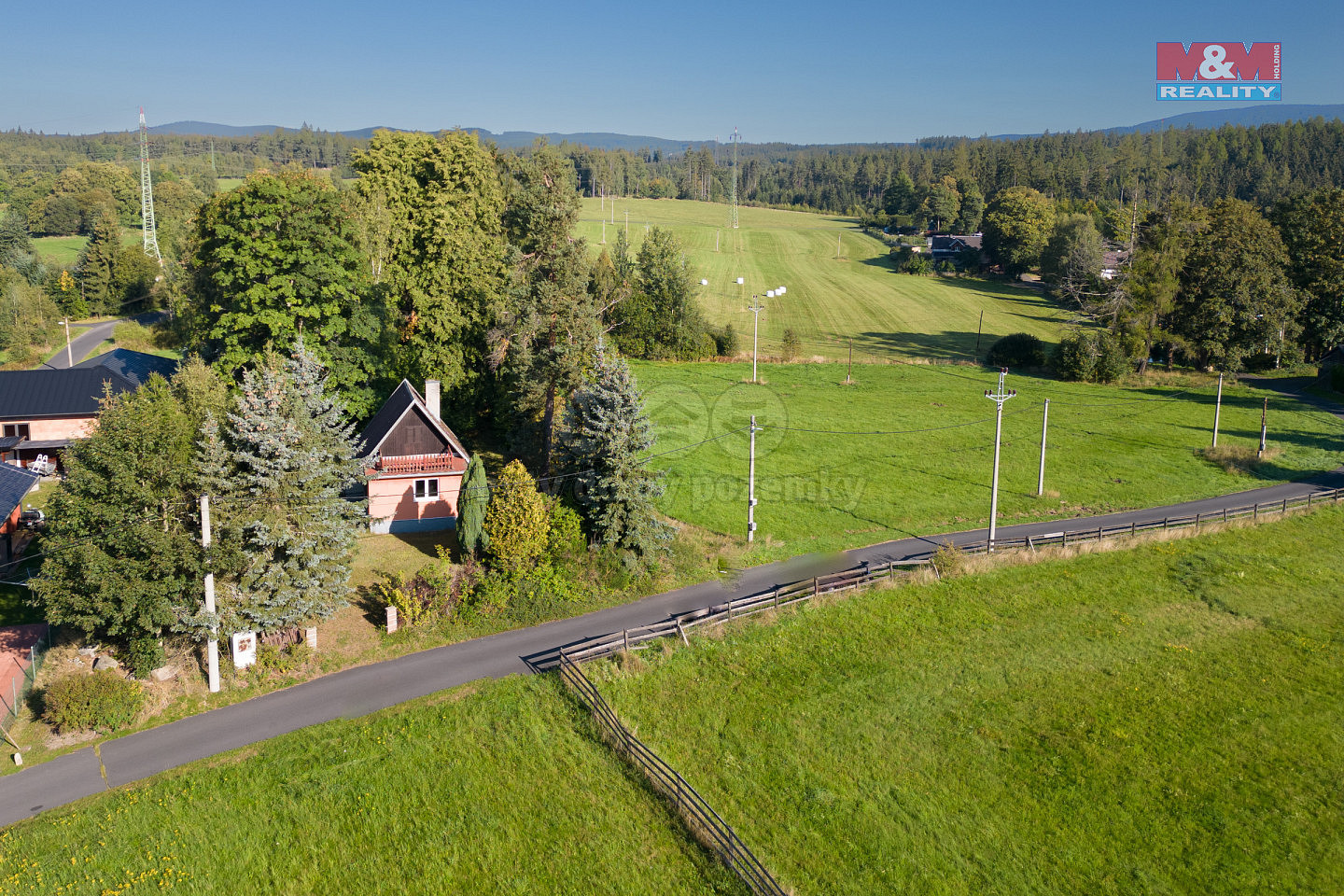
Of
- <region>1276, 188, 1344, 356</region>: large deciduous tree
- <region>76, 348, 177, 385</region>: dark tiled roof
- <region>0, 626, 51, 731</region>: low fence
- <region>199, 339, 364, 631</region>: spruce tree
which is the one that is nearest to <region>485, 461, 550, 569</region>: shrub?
<region>199, 339, 364, 631</region>: spruce tree

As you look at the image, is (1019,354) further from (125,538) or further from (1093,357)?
(125,538)

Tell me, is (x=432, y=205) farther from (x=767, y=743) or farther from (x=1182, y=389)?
(x=1182, y=389)

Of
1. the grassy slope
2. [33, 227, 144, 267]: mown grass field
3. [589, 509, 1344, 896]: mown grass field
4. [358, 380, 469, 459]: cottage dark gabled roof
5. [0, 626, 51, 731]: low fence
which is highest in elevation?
[33, 227, 144, 267]: mown grass field

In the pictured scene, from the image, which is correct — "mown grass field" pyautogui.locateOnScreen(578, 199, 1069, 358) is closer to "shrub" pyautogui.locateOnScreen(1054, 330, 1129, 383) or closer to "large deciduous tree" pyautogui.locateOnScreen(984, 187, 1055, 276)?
"large deciduous tree" pyautogui.locateOnScreen(984, 187, 1055, 276)

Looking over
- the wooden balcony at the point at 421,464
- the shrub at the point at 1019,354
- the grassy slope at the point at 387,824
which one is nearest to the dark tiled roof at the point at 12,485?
the wooden balcony at the point at 421,464


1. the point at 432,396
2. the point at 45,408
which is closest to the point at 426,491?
the point at 432,396

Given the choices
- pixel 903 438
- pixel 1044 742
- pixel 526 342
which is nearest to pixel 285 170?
pixel 526 342
